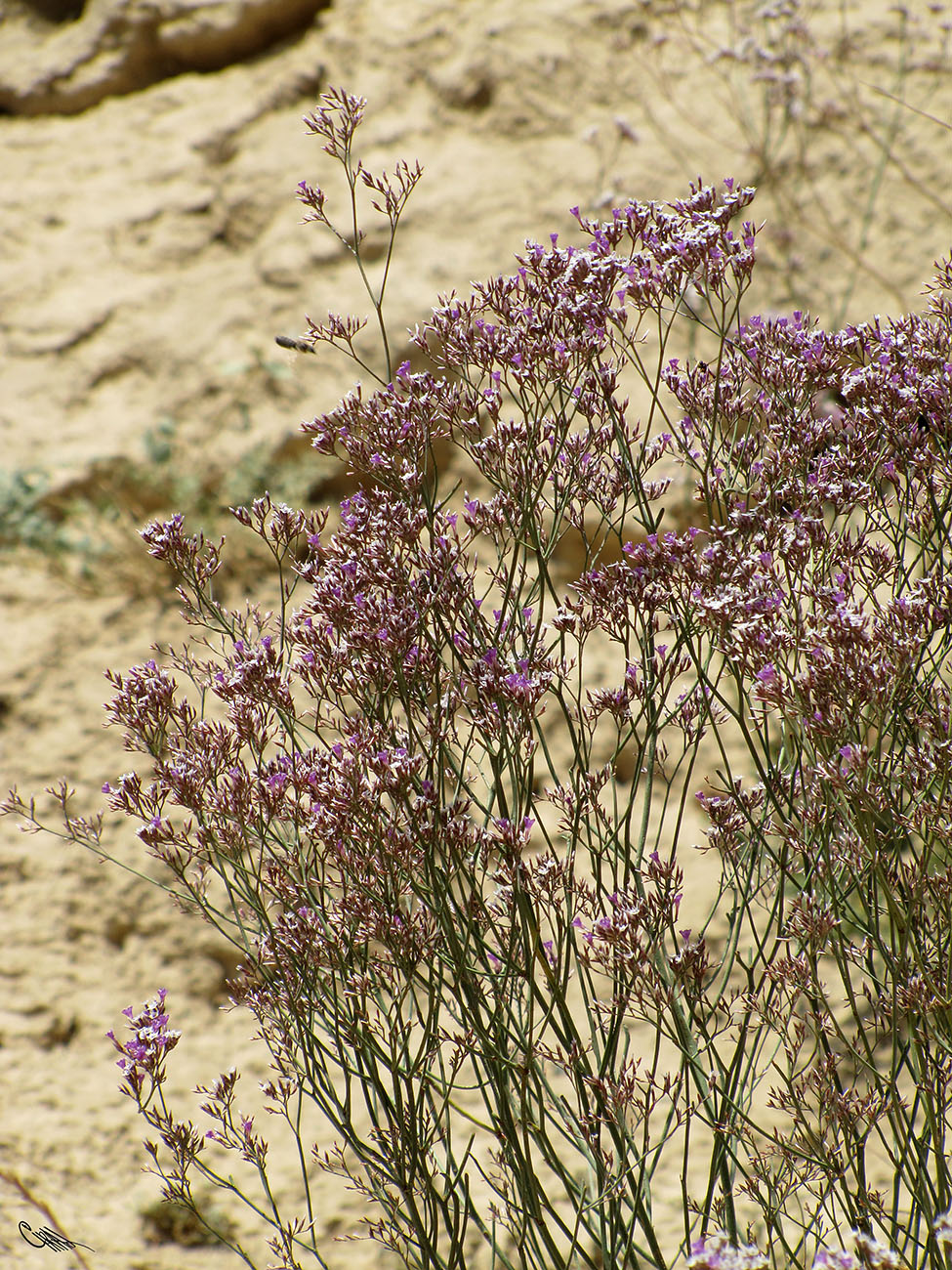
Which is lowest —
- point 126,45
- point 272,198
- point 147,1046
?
point 147,1046

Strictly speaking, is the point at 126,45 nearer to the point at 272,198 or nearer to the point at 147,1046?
the point at 272,198

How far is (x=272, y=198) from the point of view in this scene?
202 inches

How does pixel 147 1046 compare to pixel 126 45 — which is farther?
pixel 126 45

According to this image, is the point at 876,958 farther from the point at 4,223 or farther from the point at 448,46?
the point at 4,223

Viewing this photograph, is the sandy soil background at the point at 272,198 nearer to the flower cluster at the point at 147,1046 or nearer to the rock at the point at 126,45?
the rock at the point at 126,45

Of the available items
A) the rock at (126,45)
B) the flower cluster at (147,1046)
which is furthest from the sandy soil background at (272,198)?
the flower cluster at (147,1046)

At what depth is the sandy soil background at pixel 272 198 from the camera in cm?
449

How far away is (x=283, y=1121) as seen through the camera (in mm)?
3248

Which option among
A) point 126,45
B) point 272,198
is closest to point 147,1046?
point 272,198

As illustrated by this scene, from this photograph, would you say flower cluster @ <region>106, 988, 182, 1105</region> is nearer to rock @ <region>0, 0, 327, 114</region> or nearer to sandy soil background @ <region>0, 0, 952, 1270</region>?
sandy soil background @ <region>0, 0, 952, 1270</region>

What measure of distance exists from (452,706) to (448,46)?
4.77m

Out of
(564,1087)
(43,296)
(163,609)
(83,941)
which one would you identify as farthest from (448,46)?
(564,1087)

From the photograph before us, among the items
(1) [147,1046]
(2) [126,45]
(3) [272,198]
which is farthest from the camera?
(2) [126,45]

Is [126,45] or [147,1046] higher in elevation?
[126,45]
